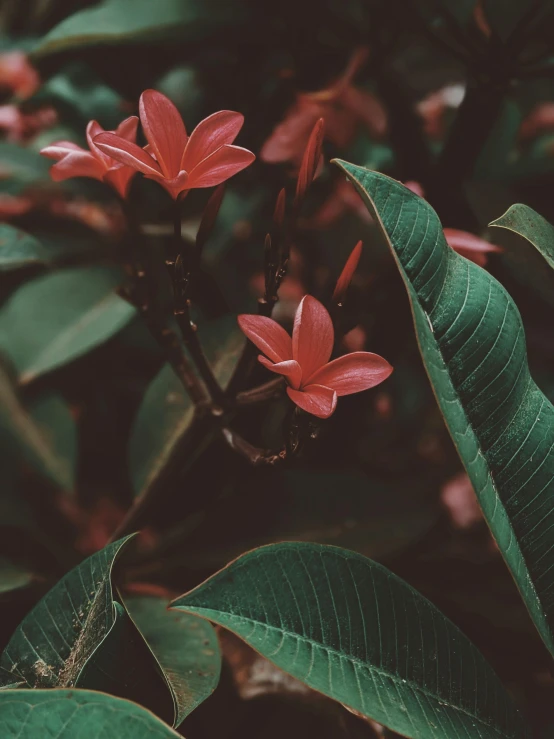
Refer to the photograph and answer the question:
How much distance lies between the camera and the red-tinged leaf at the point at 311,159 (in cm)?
44

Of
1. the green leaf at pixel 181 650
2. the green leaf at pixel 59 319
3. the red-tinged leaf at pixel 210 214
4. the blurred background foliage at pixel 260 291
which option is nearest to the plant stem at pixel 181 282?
the red-tinged leaf at pixel 210 214

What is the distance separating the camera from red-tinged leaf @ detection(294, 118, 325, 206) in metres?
0.44

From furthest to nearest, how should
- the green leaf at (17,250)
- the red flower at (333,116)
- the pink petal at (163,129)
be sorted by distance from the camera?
1. the red flower at (333,116)
2. the green leaf at (17,250)
3. the pink petal at (163,129)

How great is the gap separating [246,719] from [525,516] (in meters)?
0.34

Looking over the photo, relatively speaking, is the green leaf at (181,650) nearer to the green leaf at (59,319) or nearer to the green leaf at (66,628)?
the green leaf at (66,628)

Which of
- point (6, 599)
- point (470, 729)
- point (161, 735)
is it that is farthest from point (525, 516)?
point (6, 599)

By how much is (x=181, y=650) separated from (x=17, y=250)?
1.40ft

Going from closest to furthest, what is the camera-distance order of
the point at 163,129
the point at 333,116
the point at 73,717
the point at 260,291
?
the point at 73,717 → the point at 163,129 → the point at 333,116 → the point at 260,291

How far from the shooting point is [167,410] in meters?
0.76

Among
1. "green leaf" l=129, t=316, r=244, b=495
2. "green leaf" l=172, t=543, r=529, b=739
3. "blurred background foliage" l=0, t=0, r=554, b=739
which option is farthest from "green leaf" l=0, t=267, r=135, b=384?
"green leaf" l=172, t=543, r=529, b=739

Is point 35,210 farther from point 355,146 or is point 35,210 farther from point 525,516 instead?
point 525,516

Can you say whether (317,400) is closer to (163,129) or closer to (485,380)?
(485,380)

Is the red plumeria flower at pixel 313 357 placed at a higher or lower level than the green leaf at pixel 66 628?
higher

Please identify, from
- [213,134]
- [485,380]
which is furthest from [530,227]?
[213,134]
